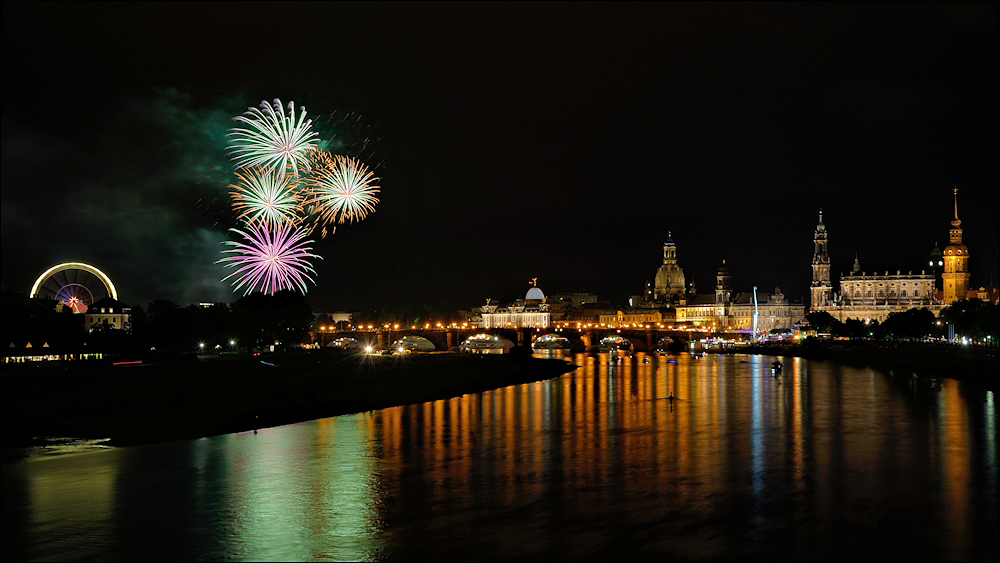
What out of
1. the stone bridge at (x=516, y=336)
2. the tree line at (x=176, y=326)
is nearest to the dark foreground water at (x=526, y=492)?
the tree line at (x=176, y=326)

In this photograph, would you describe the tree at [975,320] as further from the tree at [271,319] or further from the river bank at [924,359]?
the tree at [271,319]

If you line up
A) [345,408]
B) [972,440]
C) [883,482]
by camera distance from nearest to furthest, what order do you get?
[883,482], [972,440], [345,408]

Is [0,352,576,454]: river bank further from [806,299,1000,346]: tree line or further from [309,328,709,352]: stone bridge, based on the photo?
[309,328,709,352]: stone bridge

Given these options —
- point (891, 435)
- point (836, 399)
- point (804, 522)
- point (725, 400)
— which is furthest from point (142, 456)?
point (836, 399)

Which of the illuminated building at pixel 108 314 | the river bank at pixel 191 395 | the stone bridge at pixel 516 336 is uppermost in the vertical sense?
the illuminated building at pixel 108 314

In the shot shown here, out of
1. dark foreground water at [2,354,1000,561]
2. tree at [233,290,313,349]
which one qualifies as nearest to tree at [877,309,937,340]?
tree at [233,290,313,349]

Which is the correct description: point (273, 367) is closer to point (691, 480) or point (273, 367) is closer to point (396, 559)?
point (691, 480)
